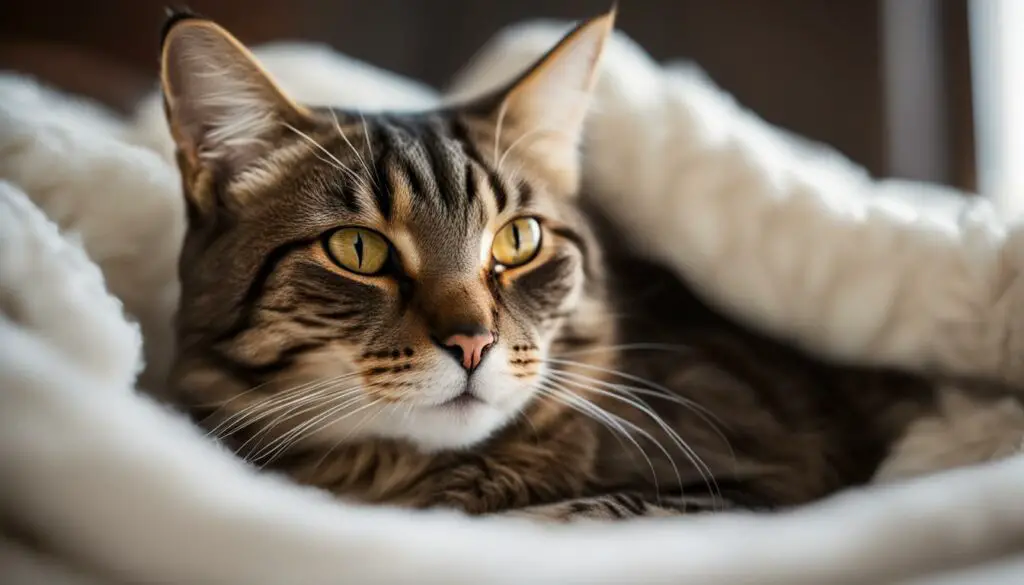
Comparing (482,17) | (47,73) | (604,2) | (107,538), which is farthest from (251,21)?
(107,538)

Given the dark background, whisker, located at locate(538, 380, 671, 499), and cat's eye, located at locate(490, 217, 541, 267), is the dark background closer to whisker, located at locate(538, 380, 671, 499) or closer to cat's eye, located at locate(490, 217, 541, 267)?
cat's eye, located at locate(490, 217, 541, 267)

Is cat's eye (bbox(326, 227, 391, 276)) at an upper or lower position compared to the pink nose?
upper

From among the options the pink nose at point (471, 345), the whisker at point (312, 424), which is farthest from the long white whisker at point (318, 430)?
the pink nose at point (471, 345)

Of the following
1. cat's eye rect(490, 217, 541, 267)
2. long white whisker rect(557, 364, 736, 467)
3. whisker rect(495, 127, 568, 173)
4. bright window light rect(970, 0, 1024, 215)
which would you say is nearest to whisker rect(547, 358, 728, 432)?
long white whisker rect(557, 364, 736, 467)

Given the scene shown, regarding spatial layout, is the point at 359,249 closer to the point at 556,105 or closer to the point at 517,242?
the point at 517,242

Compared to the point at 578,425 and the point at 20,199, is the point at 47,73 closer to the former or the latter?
the point at 20,199

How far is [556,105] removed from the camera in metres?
0.98

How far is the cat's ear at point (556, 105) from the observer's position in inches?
35.5

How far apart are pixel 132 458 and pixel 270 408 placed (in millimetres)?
282

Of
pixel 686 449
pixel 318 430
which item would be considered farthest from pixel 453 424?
pixel 686 449

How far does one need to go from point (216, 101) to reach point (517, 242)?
A: 12.9 inches

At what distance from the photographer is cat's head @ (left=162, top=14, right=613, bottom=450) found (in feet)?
2.46

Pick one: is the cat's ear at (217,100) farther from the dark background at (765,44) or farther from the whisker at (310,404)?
the dark background at (765,44)

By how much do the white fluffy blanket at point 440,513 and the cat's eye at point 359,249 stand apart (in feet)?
0.64
